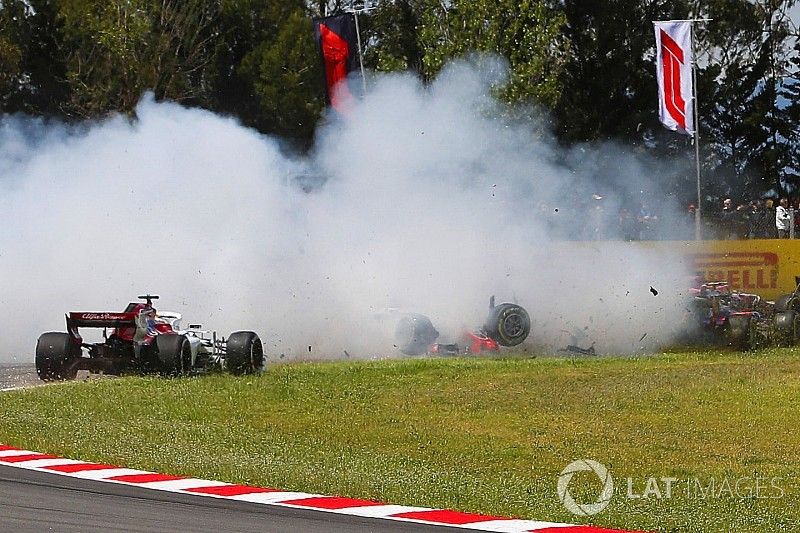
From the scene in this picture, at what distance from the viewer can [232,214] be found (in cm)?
2739

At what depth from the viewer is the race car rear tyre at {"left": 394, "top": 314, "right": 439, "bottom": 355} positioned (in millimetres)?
26375

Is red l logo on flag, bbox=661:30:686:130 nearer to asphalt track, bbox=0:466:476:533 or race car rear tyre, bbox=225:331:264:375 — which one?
race car rear tyre, bbox=225:331:264:375

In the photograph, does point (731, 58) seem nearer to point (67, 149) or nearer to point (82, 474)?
point (67, 149)

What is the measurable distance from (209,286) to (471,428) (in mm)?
10968

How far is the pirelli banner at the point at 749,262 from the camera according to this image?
30000 mm

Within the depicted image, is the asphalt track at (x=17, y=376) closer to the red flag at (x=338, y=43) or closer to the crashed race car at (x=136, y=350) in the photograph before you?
the crashed race car at (x=136, y=350)

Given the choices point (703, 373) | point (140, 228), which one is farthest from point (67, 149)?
point (703, 373)

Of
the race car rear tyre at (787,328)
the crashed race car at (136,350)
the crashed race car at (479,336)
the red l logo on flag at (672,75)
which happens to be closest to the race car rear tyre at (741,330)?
the race car rear tyre at (787,328)

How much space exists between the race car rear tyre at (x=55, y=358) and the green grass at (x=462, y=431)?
0.80m

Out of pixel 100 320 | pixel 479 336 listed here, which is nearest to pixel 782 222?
pixel 479 336

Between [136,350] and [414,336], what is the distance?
6791mm

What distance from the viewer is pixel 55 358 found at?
67.9 feet

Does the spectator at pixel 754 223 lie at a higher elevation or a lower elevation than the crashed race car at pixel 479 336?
higher

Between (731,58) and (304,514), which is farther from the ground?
(731,58)
